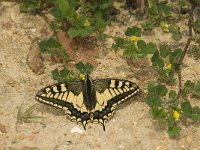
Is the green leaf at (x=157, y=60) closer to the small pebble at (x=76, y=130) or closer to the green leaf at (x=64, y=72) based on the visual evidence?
the green leaf at (x=64, y=72)

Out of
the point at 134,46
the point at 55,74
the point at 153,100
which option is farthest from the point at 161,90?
the point at 55,74

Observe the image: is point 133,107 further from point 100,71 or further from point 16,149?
point 16,149

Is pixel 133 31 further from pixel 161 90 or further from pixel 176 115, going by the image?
pixel 176 115

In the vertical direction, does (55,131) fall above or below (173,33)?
below

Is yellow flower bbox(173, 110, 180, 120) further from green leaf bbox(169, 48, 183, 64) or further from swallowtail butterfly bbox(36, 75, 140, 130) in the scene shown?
green leaf bbox(169, 48, 183, 64)

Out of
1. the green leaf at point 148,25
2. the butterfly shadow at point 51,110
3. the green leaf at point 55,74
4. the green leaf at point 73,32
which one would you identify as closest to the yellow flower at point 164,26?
the green leaf at point 148,25

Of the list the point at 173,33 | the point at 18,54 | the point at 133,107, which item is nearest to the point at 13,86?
the point at 18,54
